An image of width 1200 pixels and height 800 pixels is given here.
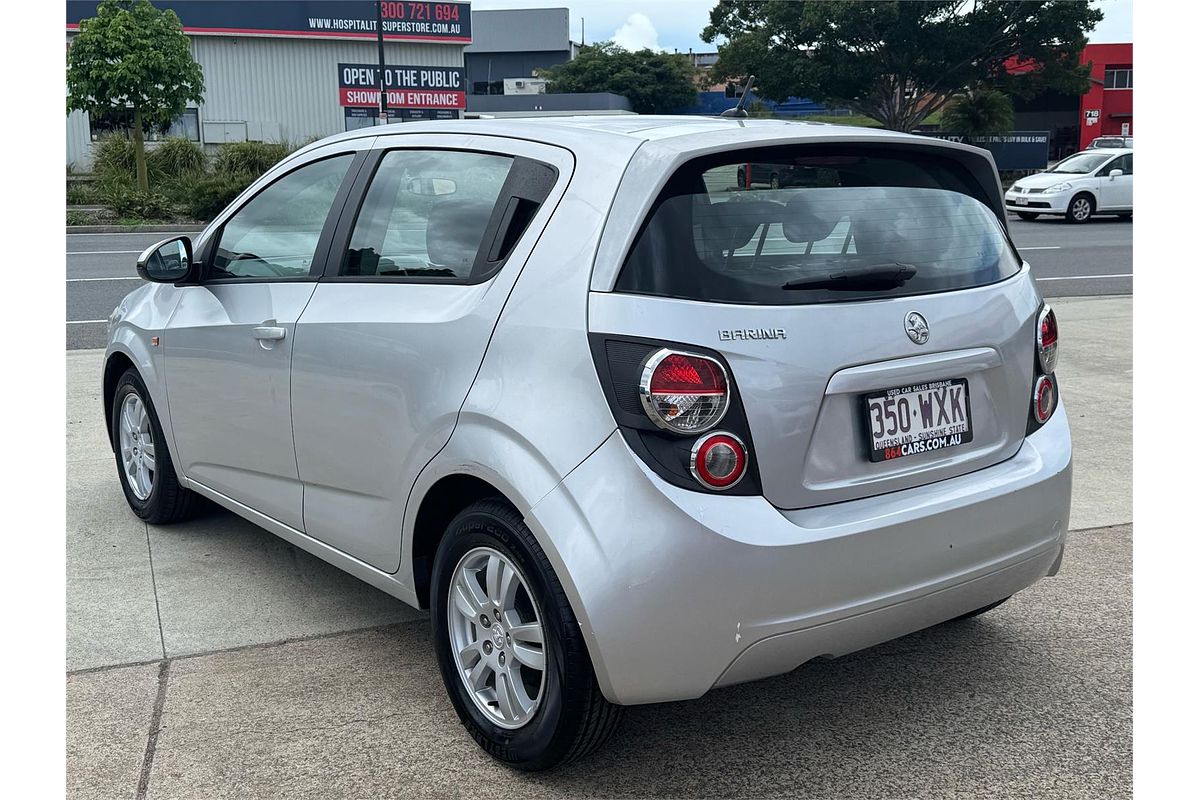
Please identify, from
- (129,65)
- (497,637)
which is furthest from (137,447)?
(129,65)

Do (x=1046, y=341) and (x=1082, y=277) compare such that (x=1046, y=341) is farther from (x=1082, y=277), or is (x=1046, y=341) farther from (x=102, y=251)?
A: (x=102, y=251)

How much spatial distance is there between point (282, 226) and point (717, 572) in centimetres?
227

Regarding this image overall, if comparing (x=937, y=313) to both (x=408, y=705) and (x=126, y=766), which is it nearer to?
(x=408, y=705)

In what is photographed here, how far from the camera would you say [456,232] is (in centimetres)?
319

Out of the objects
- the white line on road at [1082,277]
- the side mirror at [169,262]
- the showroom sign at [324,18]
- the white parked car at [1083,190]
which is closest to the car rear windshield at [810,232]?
the side mirror at [169,262]

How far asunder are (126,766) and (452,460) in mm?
1196

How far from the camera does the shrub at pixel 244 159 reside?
89.1ft

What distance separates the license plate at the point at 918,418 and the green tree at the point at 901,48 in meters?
45.2

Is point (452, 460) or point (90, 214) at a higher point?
point (90, 214)

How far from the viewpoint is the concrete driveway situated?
2900 millimetres

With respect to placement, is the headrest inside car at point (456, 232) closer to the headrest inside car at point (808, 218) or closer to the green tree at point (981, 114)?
the headrest inside car at point (808, 218)

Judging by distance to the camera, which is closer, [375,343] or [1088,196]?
[375,343]

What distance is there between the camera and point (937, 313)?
2.88 metres

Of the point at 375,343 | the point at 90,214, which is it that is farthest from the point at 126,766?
the point at 90,214
